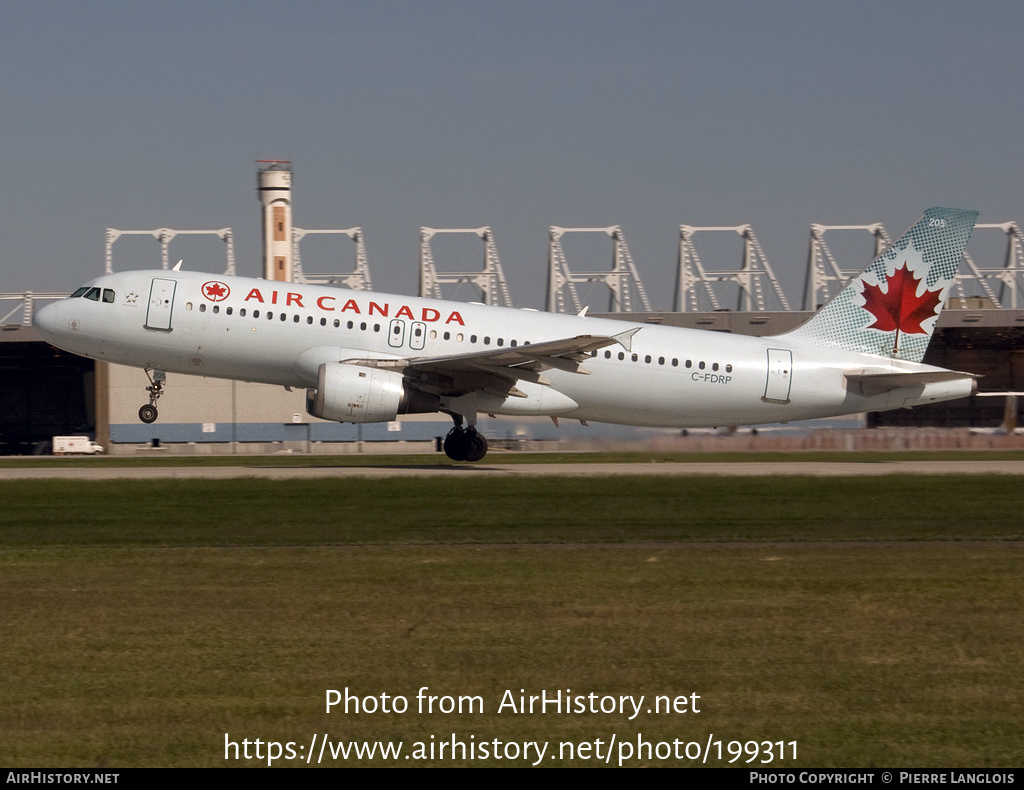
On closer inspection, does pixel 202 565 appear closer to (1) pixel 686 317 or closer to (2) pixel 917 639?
(2) pixel 917 639

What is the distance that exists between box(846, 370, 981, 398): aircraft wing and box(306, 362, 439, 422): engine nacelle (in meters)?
13.0

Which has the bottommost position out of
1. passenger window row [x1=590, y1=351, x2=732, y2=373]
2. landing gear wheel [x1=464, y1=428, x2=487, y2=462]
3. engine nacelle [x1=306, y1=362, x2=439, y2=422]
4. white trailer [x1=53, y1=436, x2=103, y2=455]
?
white trailer [x1=53, y1=436, x2=103, y2=455]

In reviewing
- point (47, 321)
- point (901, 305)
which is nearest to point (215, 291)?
point (47, 321)

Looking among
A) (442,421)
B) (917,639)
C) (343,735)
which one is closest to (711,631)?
(917,639)

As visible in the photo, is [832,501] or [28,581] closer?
[28,581]

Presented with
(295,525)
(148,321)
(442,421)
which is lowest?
(442,421)

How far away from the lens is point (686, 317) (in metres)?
60.1

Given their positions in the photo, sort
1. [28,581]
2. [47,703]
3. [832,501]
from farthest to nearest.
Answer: [832,501], [28,581], [47,703]

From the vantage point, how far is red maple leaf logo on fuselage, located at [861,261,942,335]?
32656 mm

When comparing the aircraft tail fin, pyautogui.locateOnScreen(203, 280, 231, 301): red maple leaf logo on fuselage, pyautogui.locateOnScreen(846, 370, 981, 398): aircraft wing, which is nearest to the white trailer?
pyautogui.locateOnScreen(203, 280, 231, 301): red maple leaf logo on fuselage

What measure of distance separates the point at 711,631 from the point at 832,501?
40.8 ft

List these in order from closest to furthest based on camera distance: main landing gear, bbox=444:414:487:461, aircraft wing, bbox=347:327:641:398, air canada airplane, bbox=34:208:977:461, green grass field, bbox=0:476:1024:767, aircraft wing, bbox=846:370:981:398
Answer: green grass field, bbox=0:476:1024:767 < aircraft wing, bbox=347:327:641:398 < air canada airplane, bbox=34:208:977:461 < aircraft wing, bbox=846:370:981:398 < main landing gear, bbox=444:414:487:461

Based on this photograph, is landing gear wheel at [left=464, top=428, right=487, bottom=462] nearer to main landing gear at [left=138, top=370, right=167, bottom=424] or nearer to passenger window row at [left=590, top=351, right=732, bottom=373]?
passenger window row at [left=590, top=351, right=732, bottom=373]

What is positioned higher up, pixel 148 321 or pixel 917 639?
pixel 148 321
